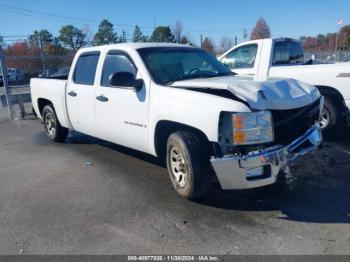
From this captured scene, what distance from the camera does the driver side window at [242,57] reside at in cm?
760

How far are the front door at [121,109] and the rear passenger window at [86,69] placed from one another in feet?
1.06

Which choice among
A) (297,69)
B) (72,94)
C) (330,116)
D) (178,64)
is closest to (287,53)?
(297,69)

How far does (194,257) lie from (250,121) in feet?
4.59

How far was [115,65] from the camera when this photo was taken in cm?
531

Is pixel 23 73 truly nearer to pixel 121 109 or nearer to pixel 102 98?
pixel 102 98

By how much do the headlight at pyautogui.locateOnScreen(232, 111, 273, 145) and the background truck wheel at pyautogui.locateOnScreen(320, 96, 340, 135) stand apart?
3.61 meters

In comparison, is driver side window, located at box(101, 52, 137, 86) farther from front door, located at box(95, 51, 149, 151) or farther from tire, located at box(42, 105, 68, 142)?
tire, located at box(42, 105, 68, 142)

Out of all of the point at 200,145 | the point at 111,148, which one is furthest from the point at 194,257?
the point at 111,148

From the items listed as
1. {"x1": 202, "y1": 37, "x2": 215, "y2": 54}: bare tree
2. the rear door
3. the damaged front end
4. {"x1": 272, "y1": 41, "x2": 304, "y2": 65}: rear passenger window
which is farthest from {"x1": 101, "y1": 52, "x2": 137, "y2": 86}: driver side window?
{"x1": 202, "y1": 37, "x2": 215, "y2": 54}: bare tree

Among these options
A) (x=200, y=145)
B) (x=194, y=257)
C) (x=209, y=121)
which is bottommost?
(x=194, y=257)

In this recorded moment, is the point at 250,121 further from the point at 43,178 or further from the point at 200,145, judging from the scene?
the point at 43,178

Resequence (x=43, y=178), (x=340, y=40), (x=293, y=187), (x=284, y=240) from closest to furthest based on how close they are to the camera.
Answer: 1. (x=284, y=240)
2. (x=293, y=187)
3. (x=43, y=178)
4. (x=340, y=40)

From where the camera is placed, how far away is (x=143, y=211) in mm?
4125

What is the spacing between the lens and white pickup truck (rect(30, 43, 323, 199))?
3.68 metres
